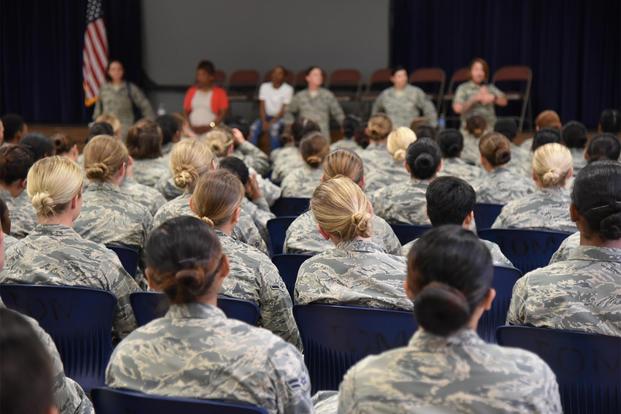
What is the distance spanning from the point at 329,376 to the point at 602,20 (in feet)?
33.5

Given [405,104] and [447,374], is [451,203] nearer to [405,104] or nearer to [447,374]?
[447,374]

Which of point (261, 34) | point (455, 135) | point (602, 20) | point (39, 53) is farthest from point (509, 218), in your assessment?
point (39, 53)

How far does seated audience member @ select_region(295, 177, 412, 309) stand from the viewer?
321 cm

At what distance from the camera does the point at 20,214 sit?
4645mm

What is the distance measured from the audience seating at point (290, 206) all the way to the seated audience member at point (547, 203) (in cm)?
148

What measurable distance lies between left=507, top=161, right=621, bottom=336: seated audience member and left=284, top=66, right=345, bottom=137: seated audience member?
881 centimetres

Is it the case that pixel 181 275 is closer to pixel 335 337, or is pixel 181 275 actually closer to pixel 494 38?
pixel 335 337

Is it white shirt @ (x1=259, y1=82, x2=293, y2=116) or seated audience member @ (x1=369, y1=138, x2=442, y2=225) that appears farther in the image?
white shirt @ (x1=259, y1=82, x2=293, y2=116)

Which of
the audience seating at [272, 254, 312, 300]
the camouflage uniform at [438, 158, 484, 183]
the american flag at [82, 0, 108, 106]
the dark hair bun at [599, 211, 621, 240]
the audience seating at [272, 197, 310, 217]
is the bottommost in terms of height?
the audience seating at [272, 197, 310, 217]

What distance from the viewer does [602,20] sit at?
12.2 meters

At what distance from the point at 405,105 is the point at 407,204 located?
A: 263 inches

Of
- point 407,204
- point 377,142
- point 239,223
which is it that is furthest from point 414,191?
point 377,142

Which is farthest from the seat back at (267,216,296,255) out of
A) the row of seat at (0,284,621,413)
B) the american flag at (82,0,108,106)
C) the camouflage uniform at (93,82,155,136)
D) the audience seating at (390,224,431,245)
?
the american flag at (82,0,108,106)

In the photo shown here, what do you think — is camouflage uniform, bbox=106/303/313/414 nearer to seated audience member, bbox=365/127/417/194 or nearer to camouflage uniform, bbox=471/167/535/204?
camouflage uniform, bbox=471/167/535/204
